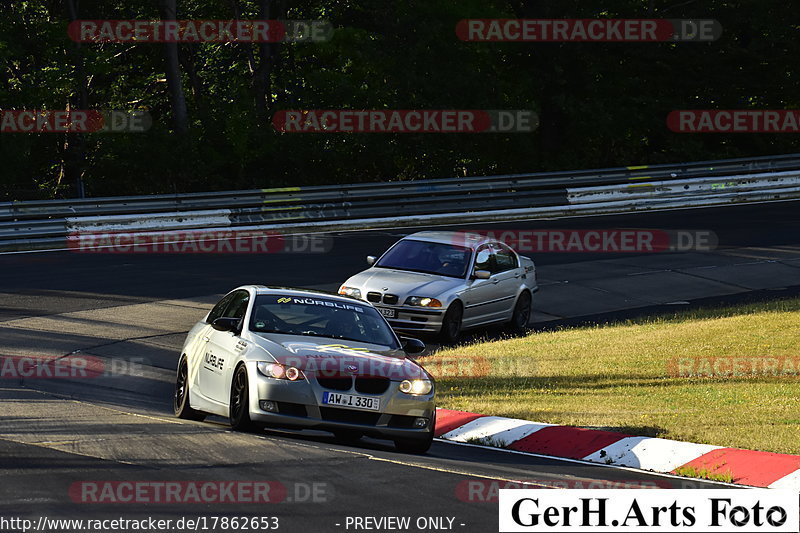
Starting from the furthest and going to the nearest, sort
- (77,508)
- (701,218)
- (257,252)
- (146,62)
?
(146,62), (701,218), (257,252), (77,508)

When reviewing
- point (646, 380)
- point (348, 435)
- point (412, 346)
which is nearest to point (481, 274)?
point (646, 380)

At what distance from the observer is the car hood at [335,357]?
426 inches

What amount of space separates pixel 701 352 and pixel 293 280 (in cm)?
875

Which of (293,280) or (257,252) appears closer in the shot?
(293,280)

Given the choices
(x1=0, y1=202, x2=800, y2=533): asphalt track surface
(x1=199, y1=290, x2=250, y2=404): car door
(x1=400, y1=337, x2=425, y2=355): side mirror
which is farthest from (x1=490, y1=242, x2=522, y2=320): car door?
(x1=199, y1=290, x2=250, y2=404): car door

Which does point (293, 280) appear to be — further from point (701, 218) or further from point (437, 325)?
point (701, 218)

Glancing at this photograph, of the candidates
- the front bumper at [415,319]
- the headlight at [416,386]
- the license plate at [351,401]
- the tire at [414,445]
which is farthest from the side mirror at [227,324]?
the front bumper at [415,319]

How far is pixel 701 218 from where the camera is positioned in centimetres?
3203

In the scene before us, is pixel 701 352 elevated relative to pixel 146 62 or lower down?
lower down

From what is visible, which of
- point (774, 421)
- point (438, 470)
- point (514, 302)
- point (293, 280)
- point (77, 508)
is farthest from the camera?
point (293, 280)

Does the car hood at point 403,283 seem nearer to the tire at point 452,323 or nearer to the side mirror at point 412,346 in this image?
the tire at point 452,323

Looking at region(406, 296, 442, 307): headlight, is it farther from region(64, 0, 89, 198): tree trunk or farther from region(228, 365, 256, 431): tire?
region(64, 0, 89, 198): tree trunk

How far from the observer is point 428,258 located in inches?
779

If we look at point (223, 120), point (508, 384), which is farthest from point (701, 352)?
point (223, 120)
